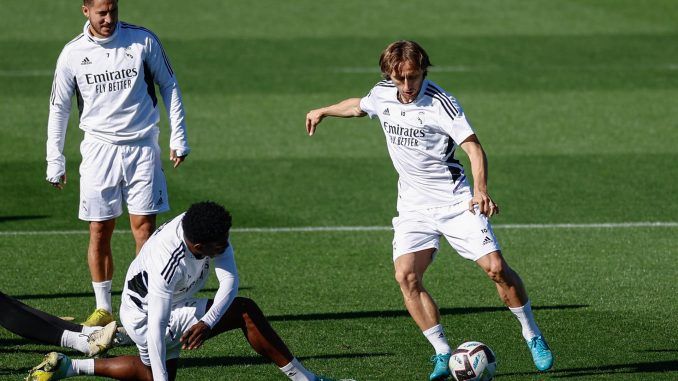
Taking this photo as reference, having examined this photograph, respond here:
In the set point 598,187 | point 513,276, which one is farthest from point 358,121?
point 513,276

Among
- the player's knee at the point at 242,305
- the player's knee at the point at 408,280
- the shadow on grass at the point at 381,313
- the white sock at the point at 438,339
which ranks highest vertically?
the player's knee at the point at 242,305

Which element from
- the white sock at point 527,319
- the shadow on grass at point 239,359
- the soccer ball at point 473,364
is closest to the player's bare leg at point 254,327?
the shadow on grass at point 239,359

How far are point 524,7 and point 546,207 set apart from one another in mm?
14462

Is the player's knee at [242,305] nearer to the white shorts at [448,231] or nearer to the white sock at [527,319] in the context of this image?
the white shorts at [448,231]

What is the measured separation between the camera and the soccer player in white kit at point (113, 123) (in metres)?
9.62

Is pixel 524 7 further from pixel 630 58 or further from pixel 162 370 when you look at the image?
pixel 162 370

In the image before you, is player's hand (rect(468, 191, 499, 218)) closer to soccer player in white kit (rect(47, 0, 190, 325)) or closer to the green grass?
the green grass

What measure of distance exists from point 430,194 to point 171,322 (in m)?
2.15

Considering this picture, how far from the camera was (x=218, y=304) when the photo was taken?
7.38m

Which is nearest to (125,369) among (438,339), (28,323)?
(28,323)

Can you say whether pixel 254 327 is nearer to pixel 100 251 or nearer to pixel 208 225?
pixel 208 225

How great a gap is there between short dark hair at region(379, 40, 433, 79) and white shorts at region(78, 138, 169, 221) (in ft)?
7.78

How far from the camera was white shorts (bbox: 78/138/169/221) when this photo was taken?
970 centimetres

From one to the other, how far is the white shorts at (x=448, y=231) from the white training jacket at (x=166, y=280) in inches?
63.9
